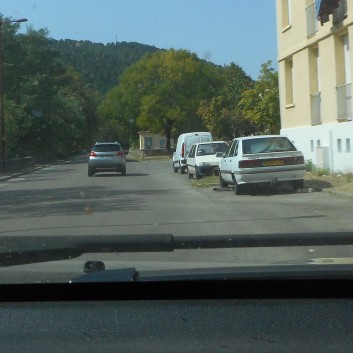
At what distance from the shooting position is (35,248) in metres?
3.90

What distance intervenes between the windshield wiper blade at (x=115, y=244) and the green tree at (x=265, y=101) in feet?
144

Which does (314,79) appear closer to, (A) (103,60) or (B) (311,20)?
(B) (311,20)

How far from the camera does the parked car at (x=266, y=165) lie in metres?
20.8

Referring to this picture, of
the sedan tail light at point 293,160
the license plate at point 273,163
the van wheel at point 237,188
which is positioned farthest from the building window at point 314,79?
the license plate at point 273,163

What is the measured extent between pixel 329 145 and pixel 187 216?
12873 mm

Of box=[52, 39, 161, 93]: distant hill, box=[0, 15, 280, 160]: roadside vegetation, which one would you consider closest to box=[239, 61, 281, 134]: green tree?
box=[0, 15, 280, 160]: roadside vegetation

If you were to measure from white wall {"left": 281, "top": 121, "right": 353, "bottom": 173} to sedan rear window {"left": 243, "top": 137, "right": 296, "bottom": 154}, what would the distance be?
4.48m

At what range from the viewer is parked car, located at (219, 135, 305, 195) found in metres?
20.8

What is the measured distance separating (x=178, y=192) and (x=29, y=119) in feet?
123

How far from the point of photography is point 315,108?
29438 millimetres

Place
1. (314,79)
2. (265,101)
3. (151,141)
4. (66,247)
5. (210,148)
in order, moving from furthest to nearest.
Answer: (151,141), (265,101), (210,148), (314,79), (66,247)

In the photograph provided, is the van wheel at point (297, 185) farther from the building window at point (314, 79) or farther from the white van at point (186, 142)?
the white van at point (186, 142)

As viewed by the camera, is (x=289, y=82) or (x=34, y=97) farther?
(x=34, y=97)

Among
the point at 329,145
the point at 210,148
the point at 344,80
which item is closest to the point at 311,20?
the point at 344,80
